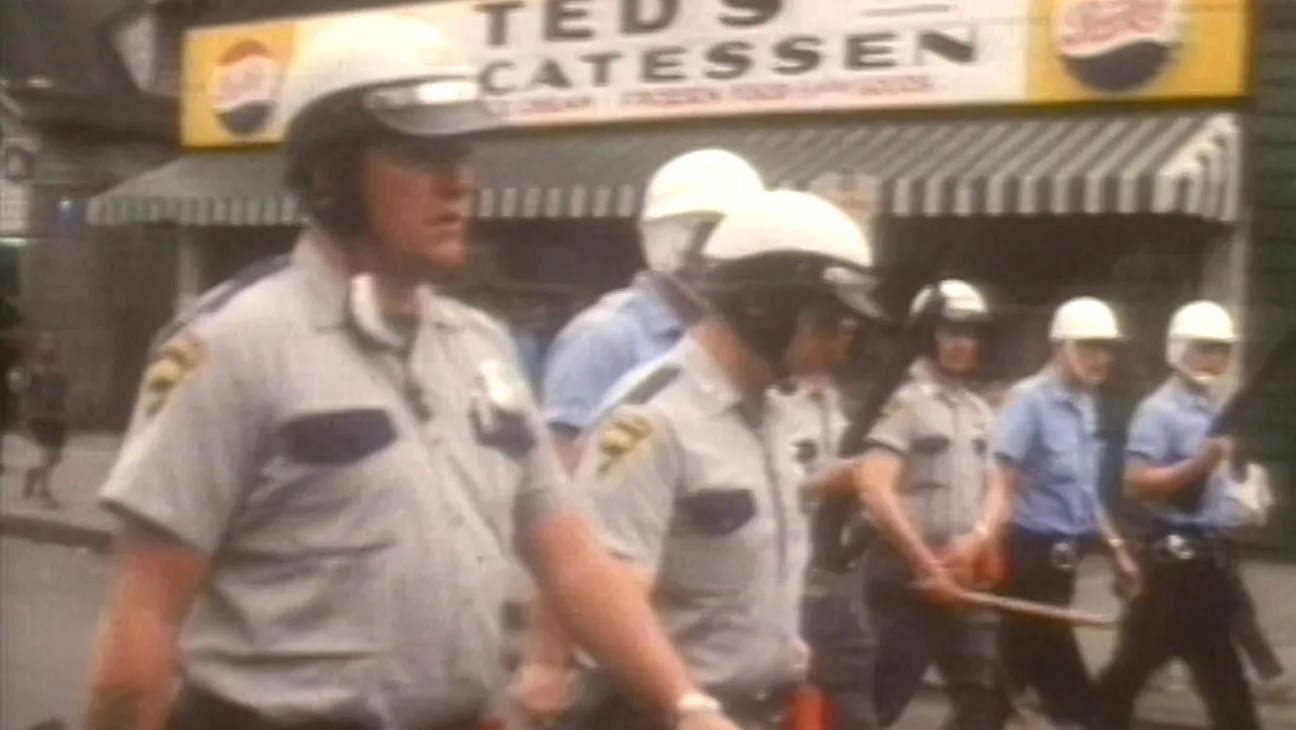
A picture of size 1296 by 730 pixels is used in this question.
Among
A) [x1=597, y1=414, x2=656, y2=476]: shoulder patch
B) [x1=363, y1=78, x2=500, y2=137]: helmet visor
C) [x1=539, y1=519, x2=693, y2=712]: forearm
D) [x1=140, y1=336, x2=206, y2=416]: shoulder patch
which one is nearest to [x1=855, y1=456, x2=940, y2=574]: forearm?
[x1=597, y1=414, x2=656, y2=476]: shoulder patch

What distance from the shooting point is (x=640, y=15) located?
4.23 meters

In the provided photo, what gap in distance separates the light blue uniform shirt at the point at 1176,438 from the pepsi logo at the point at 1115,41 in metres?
0.60

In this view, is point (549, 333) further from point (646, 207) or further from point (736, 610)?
point (736, 610)

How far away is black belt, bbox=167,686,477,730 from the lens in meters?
1.97

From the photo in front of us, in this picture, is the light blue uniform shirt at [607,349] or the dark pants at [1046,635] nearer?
the light blue uniform shirt at [607,349]

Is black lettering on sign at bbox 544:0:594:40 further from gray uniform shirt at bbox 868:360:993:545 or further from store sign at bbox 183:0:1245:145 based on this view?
gray uniform shirt at bbox 868:360:993:545

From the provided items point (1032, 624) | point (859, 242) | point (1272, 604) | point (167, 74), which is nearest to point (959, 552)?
point (1032, 624)

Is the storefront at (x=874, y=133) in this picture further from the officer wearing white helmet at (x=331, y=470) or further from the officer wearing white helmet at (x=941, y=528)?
the officer wearing white helmet at (x=331, y=470)

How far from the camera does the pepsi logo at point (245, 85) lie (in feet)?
11.3

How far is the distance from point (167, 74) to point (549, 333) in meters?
0.63

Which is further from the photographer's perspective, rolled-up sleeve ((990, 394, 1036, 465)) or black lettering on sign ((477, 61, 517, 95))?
rolled-up sleeve ((990, 394, 1036, 465))

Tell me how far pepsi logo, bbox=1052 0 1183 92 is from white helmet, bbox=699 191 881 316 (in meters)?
2.48

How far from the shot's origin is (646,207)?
3443 millimetres

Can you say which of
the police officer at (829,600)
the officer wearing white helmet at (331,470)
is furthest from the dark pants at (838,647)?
the officer wearing white helmet at (331,470)
